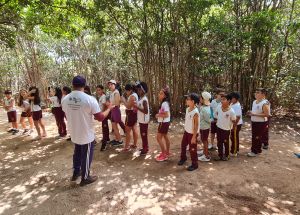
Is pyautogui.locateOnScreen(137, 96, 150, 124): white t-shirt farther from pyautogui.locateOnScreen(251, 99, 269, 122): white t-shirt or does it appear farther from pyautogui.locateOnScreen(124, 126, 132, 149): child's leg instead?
pyautogui.locateOnScreen(251, 99, 269, 122): white t-shirt

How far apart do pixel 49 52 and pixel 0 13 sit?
1212cm

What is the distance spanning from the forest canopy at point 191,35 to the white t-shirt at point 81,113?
3.84 m

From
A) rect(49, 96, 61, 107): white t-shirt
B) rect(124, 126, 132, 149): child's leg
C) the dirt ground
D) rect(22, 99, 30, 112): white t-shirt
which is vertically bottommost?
the dirt ground

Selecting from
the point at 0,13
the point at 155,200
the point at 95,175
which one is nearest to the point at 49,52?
the point at 0,13

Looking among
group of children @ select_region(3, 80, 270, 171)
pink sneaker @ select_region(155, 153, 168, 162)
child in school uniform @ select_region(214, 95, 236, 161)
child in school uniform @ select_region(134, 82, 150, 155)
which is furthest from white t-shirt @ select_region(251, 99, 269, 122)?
child in school uniform @ select_region(134, 82, 150, 155)

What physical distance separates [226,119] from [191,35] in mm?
4293

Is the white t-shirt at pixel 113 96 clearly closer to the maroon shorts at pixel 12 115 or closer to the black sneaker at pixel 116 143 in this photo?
the black sneaker at pixel 116 143

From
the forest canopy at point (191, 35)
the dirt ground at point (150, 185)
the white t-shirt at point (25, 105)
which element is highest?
the forest canopy at point (191, 35)

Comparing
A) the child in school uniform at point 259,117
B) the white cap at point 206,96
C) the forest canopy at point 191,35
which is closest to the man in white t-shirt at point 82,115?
the white cap at point 206,96

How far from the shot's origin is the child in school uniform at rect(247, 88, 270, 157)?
5031mm

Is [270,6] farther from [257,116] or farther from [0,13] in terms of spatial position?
[0,13]

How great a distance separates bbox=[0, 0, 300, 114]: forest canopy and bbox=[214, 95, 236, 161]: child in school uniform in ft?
10.1

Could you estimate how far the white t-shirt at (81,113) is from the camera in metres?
3.75

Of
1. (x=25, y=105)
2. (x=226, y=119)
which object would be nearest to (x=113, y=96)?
(x=226, y=119)
